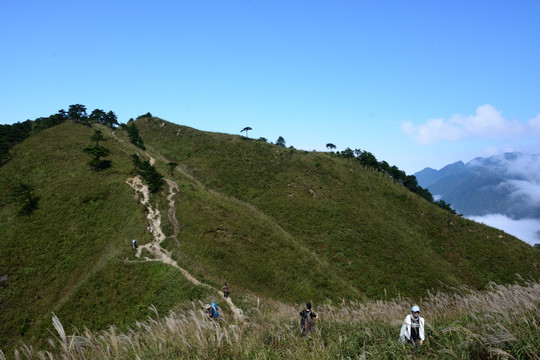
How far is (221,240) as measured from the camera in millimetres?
33531

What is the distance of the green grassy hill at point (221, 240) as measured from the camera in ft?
81.4

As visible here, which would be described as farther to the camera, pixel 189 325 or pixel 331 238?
pixel 331 238

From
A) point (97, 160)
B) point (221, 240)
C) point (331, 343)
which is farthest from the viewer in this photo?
point (97, 160)

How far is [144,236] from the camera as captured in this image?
102 ft

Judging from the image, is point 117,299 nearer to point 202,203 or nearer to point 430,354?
point 202,203

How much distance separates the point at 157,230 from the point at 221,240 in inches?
322

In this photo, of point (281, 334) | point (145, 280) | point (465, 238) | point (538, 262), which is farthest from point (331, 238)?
point (281, 334)

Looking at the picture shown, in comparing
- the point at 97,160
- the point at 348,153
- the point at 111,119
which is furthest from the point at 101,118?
the point at 348,153

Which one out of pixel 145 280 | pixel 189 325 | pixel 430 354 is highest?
pixel 430 354

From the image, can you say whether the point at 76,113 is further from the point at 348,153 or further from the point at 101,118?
the point at 348,153

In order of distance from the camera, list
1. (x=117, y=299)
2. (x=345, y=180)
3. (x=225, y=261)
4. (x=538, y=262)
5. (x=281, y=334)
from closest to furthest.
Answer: (x=281, y=334), (x=117, y=299), (x=225, y=261), (x=538, y=262), (x=345, y=180)

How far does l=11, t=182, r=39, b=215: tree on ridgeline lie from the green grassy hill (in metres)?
1.59

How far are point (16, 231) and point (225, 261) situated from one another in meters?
30.5

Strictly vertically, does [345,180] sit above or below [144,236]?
above
